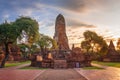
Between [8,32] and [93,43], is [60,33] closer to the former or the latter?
[93,43]

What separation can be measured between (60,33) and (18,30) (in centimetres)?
4704

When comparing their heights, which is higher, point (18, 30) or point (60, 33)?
point (60, 33)

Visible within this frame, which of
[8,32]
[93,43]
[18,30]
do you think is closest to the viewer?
[8,32]

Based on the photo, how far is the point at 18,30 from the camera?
3488 centimetres

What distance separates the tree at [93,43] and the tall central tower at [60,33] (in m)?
6.87

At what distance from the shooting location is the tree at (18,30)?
34.3 m

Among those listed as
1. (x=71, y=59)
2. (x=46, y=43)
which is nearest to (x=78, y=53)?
(x=71, y=59)

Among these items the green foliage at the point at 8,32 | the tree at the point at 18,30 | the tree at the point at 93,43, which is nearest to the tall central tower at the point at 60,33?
the tree at the point at 93,43

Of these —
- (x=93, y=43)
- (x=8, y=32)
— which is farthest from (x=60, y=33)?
(x=8, y=32)

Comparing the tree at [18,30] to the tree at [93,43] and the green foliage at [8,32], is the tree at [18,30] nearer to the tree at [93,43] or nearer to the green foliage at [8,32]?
the green foliage at [8,32]

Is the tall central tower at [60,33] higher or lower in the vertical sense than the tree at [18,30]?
higher

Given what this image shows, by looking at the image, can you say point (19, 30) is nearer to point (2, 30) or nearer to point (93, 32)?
point (2, 30)

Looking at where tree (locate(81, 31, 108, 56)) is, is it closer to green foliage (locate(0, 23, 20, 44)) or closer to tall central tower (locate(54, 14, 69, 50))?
tall central tower (locate(54, 14, 69, 50))

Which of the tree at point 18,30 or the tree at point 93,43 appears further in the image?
the tree at point 93,43
